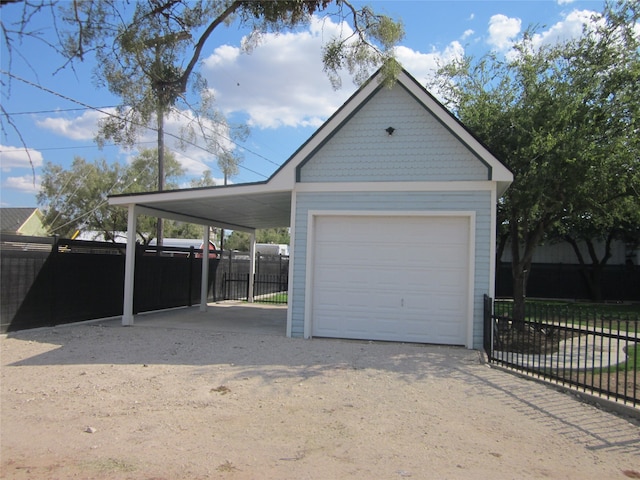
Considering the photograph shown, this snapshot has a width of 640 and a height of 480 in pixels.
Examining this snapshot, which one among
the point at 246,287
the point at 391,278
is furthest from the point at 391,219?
the point at 246,287

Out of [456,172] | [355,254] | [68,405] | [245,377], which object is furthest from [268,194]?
[68,405]

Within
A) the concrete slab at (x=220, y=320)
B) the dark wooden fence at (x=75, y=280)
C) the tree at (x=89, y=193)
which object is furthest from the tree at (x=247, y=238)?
the dark wooden fence at (x=75, y=280)

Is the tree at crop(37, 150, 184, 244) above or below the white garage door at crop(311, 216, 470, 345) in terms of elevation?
above

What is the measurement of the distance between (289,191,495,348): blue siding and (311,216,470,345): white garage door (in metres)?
0.25

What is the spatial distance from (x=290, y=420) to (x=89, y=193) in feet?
102

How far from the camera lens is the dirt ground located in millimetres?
4191

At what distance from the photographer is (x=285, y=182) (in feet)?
34.2

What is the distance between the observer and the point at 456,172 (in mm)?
9805

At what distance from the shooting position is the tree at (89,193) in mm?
32062

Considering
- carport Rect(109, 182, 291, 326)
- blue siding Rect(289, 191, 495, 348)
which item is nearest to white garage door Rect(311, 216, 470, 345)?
blue siding Rect(289, 191, 495, 348)

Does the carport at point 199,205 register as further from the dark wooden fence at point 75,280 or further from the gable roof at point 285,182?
the dark wooden fence at point 75,280

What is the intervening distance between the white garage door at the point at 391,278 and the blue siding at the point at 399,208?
250 millimetres

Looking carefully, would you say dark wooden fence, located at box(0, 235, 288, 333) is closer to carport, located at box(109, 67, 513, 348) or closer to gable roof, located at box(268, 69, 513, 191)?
carport, located at box(109, 67, 513, 348)

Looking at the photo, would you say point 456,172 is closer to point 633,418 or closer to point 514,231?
point 514,231
